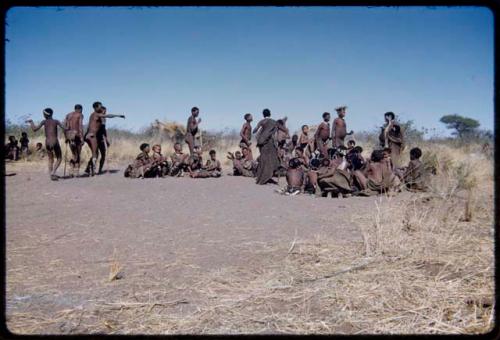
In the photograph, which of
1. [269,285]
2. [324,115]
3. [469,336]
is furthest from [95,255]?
[324,115]

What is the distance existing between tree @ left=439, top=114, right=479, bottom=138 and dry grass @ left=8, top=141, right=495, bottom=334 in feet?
140

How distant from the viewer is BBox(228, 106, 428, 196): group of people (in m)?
10.8

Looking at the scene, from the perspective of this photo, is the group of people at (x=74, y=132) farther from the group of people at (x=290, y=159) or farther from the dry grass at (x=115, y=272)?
the dry grass at (x=115, y=272)

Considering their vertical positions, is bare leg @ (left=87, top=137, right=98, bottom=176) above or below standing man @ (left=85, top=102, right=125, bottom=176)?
below

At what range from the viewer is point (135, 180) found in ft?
45.0

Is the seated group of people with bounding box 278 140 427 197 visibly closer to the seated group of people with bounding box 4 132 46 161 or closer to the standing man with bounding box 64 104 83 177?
the standing man with bounding box 64 104 83 177

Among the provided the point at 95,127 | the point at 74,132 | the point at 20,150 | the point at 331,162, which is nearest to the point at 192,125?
the point at 95,127

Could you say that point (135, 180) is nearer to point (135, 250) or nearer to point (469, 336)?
point (135, 250)

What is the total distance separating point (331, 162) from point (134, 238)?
22.5ft

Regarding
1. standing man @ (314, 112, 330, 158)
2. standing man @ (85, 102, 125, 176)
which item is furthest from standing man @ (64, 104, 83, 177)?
standing man @ (314, 112, 330, 158)

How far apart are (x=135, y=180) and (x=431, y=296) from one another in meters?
10.6

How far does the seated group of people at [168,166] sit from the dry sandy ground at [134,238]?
2.28 meters

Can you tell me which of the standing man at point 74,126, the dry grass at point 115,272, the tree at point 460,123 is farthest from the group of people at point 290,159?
the tree at point 460,123

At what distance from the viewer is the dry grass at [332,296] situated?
3814mm
